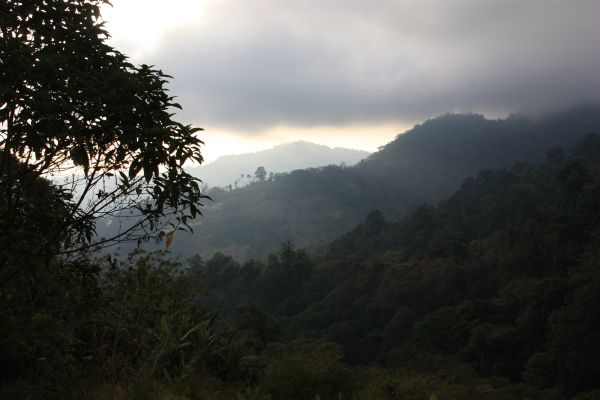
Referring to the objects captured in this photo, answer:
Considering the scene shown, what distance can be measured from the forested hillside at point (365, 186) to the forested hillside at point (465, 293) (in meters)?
38.3

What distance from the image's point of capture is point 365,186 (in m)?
152

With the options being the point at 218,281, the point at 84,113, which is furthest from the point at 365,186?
the point at 84,113

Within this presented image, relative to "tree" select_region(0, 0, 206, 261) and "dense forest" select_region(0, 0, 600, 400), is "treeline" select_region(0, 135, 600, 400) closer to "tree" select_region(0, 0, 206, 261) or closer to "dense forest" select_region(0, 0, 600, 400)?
"dense forest" select_region(0, 0, 600, 400)

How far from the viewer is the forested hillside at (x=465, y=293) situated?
29266 millimetres

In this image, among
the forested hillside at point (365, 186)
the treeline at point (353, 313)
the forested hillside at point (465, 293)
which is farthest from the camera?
the forested hillside at point (365, 186)

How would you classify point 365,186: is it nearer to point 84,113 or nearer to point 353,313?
point 353,313

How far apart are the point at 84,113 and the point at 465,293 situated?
49.3m

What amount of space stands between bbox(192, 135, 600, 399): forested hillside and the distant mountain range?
118ft

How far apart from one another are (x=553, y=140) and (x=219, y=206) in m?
115

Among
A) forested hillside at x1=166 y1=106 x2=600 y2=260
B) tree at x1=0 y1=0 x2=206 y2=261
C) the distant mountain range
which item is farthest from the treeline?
forested hillside at x1=166 y1=106 x2=600 y2=260

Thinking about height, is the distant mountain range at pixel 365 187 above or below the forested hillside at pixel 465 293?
above

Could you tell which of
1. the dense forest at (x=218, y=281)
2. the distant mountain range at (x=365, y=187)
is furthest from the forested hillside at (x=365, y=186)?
the dense forest at (x=218, y=281)

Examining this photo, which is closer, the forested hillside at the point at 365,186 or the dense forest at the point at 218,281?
the dense forest at the point at 218,281

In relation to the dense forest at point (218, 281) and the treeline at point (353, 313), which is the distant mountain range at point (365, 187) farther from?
the treeline at point (353, 313)
